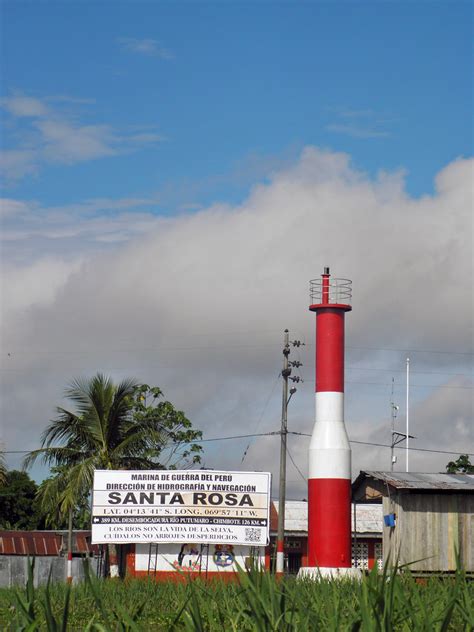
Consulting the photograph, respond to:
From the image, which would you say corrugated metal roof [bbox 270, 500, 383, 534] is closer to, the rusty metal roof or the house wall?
the rusty metal roof

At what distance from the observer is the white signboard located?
30922 mm

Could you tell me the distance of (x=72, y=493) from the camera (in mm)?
35031

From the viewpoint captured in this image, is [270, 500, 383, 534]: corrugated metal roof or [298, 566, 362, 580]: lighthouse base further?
[270, 500, 383, 534]: corrugated metal roof

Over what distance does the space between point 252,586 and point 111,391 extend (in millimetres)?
30338

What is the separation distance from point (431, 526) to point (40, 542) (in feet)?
115

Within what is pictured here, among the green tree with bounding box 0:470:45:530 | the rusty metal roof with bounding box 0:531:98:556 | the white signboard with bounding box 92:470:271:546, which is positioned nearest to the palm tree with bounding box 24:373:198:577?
the white signboard with bounding box 92:470:271:546

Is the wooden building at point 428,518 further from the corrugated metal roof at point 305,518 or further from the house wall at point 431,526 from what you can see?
the corrugated metal roof at point 305,518

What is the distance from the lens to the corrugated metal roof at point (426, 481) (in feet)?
99.3

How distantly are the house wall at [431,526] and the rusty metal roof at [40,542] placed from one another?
30586mm

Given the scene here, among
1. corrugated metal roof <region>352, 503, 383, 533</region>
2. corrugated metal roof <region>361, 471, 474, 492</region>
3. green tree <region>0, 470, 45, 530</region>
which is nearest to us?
corrugated metal roof <region>361, 471, 474, 492</region>

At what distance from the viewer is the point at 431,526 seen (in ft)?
99.0

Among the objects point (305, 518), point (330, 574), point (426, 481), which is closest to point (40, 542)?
point (305, 518)

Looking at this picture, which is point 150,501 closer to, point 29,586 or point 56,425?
point 56,425

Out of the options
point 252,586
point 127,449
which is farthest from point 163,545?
point 252,586
